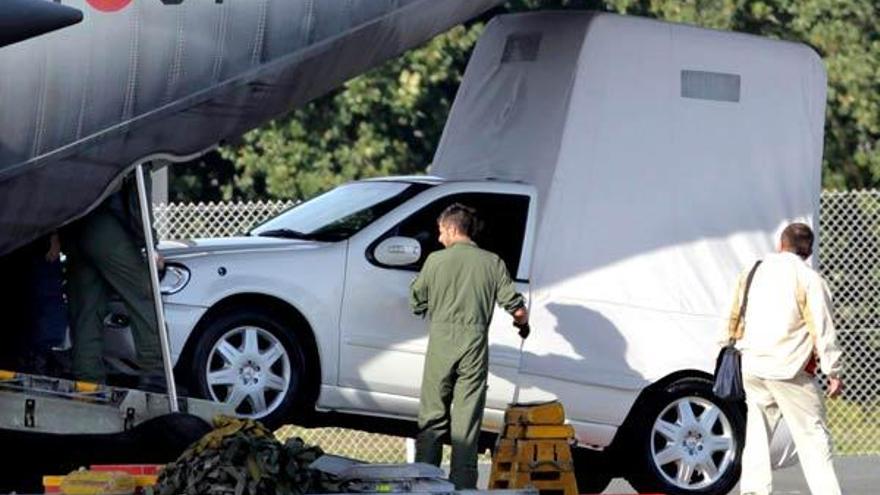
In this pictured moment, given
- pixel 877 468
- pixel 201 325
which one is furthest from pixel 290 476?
pixel 877 468

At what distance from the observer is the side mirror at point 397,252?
14.4 meters

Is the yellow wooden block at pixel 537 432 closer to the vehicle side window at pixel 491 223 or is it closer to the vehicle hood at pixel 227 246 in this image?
the vehicle side window at pixel 491 223

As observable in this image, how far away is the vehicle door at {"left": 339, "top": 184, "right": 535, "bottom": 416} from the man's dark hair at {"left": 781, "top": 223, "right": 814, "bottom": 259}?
185 cm

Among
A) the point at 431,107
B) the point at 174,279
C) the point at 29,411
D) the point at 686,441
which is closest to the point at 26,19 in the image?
the point at 29,411

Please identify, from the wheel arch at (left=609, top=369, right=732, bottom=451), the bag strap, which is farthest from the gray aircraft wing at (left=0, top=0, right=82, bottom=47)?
the wheel arch at (left=609, top=369, right=732, bottom=451)

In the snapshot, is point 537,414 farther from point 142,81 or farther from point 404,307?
point 142,81

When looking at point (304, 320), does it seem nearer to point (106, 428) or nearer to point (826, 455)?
point (106, 428)

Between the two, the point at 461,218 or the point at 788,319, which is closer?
the point at 788,319

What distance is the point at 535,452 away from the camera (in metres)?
12.6

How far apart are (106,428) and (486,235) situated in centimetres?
328

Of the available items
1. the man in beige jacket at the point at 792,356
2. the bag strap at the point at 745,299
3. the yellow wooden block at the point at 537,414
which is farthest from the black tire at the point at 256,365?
the man in beige jacket at the point at 792,356

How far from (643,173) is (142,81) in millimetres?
3562

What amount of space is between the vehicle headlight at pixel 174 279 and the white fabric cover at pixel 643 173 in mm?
2284

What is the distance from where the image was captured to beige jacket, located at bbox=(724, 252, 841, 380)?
13438 millimetres
